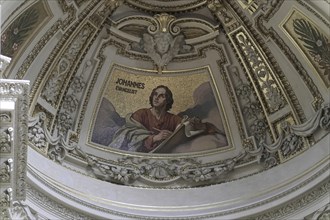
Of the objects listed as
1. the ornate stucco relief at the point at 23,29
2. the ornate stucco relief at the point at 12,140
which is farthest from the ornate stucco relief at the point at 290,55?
the ornate stucco relief at the point at 12,140

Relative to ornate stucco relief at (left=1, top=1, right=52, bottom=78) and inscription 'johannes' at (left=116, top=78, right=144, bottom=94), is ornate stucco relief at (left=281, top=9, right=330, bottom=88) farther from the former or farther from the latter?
ornate stucco relief at (left=1, top=1, right=52, bottom=78)

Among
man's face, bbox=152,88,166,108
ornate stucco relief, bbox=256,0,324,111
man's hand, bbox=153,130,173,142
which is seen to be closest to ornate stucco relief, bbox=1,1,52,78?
man's face, bbox=152,88,166,108

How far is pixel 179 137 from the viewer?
53.7ft

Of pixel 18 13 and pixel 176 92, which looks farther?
pixel 176 92

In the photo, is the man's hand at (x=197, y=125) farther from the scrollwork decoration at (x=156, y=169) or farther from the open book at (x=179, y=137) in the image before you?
the scrollwork decoration at (x=156, y=169)

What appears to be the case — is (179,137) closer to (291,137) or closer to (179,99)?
(179,99)

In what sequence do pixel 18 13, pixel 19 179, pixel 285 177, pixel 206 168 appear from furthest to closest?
pixel 206 168
pixel 285 177
pixel 18 13
pixel 19 179

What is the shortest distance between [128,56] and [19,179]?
539 centimetres

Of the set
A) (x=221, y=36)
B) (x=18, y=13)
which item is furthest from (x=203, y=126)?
(x=18, y=13)

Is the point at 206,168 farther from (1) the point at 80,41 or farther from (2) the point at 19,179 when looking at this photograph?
(2) the point at 19,179

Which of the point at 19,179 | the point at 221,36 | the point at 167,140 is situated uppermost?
the point at 221,36

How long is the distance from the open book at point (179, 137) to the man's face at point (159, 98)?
21.0 inches

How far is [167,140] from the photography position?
16.3 meters

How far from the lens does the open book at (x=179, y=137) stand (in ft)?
53.4
